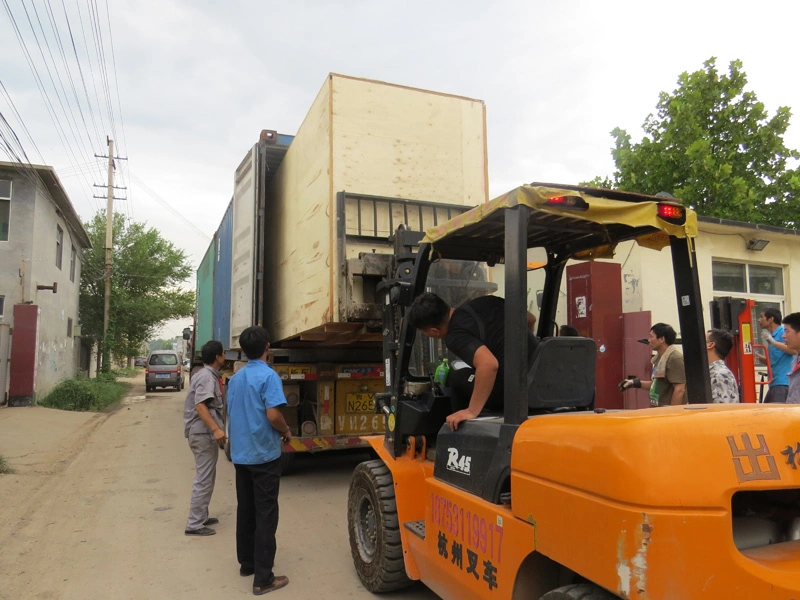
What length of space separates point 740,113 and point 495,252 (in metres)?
13.5

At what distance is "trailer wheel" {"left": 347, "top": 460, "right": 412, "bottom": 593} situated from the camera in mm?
3719

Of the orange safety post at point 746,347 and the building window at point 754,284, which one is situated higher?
the building window at point 754,284

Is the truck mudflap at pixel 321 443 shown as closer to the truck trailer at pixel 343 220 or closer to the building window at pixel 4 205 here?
the truck trailer at pixel 343 220

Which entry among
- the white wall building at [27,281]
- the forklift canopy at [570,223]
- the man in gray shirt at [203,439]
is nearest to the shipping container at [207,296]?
the white wall building at [27,281]

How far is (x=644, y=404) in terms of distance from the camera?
9.30 metres

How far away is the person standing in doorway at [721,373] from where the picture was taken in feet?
15.4

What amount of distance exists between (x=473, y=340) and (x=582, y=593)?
133cm

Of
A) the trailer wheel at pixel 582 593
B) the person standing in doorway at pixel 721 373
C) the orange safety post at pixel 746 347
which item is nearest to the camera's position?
the trailer wheel at pixel 582 593

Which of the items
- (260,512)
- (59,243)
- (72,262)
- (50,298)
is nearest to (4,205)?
(50,298)

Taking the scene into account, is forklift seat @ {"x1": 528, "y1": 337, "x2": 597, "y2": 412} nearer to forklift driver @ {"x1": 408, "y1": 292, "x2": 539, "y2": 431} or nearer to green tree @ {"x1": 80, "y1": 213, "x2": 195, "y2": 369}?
forklift driver @ {"x1": 408, "y1": 292, "x2": 539, "y2": 431}

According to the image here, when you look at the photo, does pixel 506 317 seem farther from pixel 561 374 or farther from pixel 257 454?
pixel 257 454

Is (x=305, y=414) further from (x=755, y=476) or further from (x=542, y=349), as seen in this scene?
(x=755, y=476)

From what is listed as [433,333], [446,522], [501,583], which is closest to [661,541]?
[501,583]

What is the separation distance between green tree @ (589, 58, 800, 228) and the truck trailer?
9.90 metres
